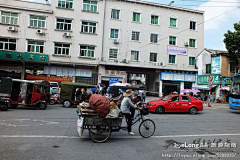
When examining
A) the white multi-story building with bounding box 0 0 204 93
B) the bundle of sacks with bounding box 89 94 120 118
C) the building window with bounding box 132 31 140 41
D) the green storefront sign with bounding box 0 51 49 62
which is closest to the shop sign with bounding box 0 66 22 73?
the white multi-story building with bounding box 0 0 204 93

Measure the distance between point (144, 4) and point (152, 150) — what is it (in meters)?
27.5

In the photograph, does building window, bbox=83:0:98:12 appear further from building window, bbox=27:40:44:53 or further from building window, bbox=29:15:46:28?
building window, bbox=27:40:44:53

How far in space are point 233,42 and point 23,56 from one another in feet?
90.1

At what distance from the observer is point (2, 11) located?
79.7ft

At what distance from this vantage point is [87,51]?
26.8m

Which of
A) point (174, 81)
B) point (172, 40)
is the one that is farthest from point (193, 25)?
point (174, 81)

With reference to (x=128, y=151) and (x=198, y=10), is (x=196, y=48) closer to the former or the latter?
(x=198, y=10)

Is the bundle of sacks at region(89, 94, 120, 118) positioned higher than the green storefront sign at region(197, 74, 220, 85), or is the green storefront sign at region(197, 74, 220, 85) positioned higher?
the green storefront sign at region(197, 74, 220, 85)

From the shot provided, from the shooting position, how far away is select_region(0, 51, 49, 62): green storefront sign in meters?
23.7

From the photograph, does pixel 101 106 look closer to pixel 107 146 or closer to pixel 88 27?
pixel 107 146

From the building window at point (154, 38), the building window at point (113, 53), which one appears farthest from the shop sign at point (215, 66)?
the building window at point (113, 53)

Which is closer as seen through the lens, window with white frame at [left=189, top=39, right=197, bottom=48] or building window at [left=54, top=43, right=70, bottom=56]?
building window at [left=54, top=43, right=70, bottom=56]

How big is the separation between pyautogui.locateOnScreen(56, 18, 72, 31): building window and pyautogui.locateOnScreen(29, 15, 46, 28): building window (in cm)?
187

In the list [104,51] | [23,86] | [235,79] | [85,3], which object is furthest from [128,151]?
[85,3]
